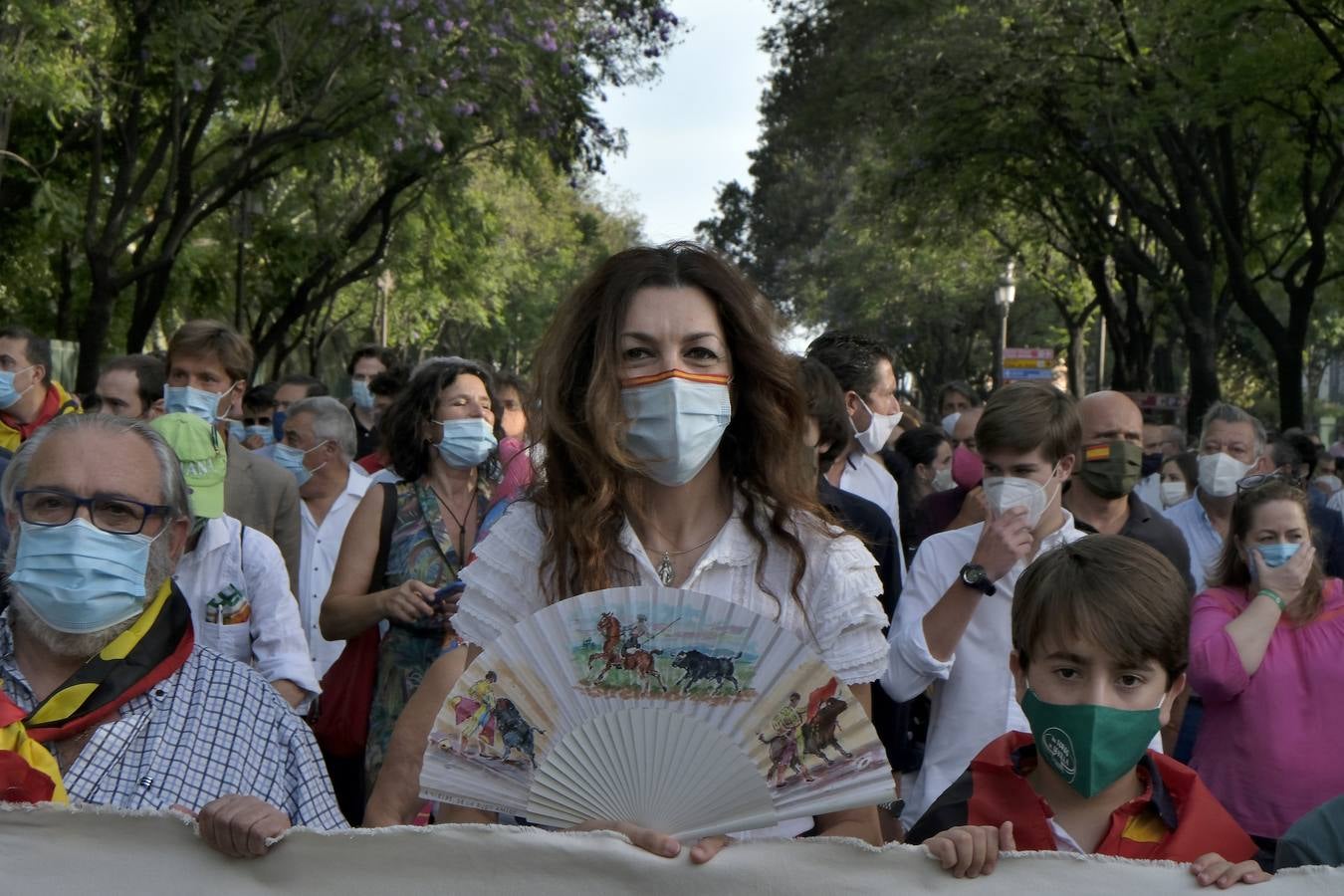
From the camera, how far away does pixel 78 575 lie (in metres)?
3.16

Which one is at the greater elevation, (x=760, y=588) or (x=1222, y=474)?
(x=1222, y=474)

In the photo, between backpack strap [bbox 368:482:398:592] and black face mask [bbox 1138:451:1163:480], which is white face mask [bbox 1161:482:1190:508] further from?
backpack strap [bbox 368:482:398:592]

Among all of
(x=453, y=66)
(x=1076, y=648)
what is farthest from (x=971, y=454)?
(x=453, y=66)

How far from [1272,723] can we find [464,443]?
104 inches

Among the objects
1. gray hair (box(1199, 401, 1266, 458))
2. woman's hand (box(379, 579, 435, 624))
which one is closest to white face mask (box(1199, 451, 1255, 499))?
gray hair (box(1199, 401, 1266, 458))

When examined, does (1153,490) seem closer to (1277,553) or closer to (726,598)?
(1277,553)

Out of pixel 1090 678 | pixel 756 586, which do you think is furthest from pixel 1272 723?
pixel 756 586

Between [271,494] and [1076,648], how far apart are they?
404cm

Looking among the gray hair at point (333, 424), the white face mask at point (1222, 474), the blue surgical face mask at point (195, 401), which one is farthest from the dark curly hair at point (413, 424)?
the white face mask at point (1222, 474)

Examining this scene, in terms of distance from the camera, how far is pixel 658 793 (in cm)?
248

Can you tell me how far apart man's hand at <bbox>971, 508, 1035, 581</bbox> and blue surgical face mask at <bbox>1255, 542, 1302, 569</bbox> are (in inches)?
42.9

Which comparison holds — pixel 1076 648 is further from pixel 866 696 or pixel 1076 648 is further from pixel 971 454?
pixel 971 454

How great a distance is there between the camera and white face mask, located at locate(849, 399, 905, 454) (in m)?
6.23

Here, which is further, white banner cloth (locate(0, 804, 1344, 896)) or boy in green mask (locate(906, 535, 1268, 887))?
boy in green mask (locate(906, 535, 1268, 887))
